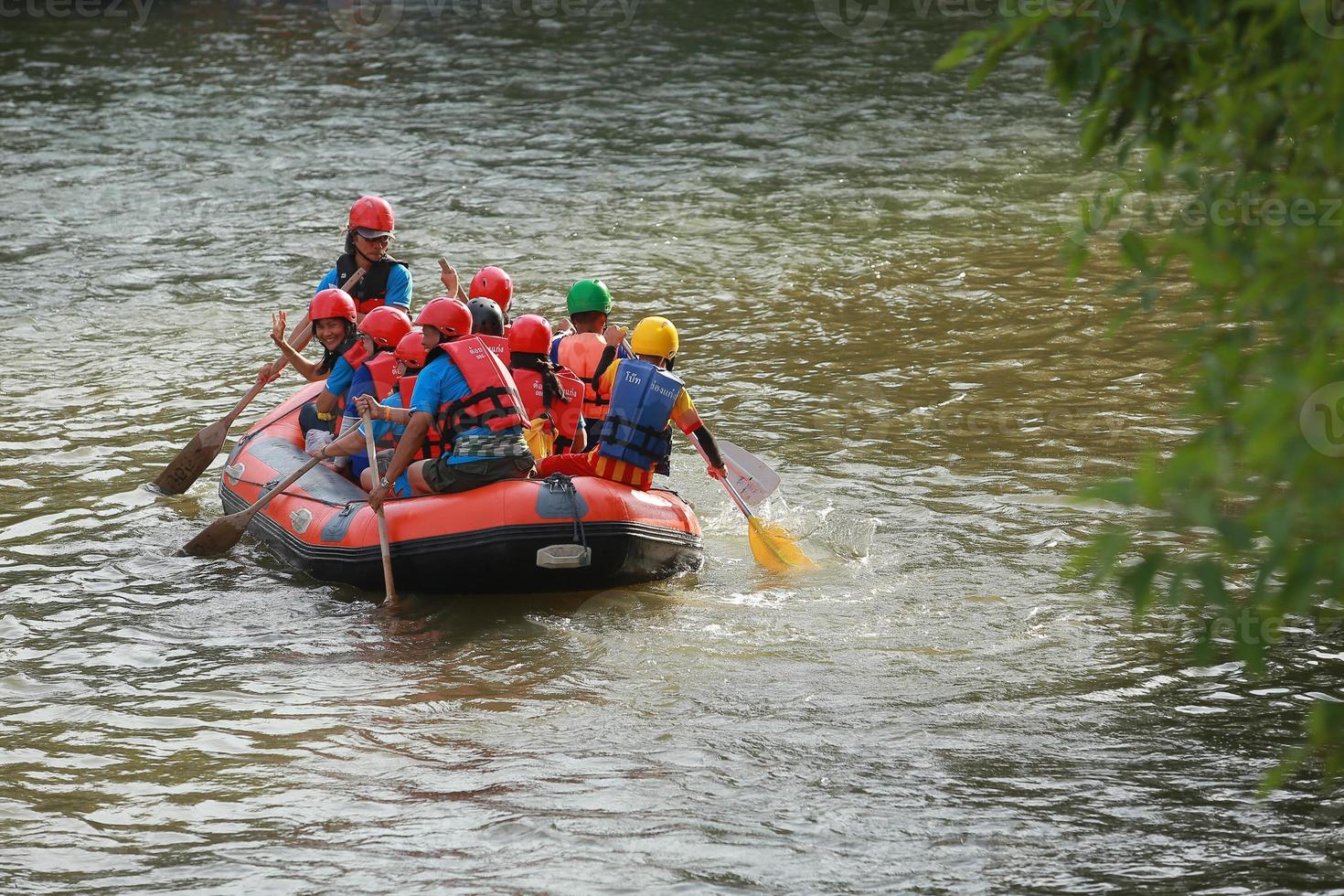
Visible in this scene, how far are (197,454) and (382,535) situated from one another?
2.21m

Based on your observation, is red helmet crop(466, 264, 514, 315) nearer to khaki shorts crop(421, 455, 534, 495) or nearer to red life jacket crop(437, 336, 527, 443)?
red life jacket crop(437, 336, 527, 443)

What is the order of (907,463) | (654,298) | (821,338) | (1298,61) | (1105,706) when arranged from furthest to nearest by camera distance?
(654,298), (821,338), (907,463), (1105,706), (1298,61)

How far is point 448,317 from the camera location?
7594mm

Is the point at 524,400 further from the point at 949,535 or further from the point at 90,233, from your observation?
the point at 90,233

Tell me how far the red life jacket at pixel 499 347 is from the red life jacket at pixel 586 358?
19.0 inches

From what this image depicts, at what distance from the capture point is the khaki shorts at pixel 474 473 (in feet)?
24.7

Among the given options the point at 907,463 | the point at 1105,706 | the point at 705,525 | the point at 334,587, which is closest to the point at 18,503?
the point at 334,587

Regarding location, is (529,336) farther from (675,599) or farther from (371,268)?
(371,268)

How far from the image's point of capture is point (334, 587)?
792 centimetres

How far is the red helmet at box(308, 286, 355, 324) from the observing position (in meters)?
8.52

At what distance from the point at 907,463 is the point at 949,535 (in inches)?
48.4

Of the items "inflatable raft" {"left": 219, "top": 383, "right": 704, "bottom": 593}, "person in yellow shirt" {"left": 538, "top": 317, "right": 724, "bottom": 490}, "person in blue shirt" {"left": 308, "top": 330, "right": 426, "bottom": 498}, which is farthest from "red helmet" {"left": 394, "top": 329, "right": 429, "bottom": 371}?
"person in yellow shirt" {"left": 538, "top": 317, "right": 724, "bottom": 490}

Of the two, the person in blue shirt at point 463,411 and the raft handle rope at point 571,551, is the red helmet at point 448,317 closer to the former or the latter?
the person in blue shirt at point 463,411

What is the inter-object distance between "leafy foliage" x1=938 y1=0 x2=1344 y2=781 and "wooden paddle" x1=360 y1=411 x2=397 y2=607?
4309 mm
